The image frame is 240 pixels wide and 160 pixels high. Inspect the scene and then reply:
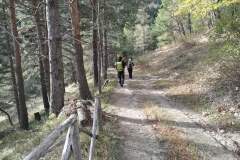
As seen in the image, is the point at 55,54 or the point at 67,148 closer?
the point at 67,148

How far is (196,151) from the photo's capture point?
543 centimetres

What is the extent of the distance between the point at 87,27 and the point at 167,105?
31.8ft

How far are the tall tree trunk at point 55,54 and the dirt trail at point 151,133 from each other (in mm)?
2539

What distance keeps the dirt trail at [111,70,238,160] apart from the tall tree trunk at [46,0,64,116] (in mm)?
2539

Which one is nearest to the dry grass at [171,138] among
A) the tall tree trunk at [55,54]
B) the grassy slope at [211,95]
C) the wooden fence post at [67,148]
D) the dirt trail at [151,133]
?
the dirt trail at [151,133]

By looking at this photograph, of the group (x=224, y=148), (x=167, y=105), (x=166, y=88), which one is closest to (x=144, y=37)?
(x=166, y=88)

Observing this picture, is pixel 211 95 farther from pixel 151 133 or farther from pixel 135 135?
pixel 135 135

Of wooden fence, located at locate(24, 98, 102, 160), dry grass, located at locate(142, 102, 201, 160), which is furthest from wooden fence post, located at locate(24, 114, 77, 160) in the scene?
dry grass, located at locate(142, 102, 201, 160)

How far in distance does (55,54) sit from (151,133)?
4.89 m

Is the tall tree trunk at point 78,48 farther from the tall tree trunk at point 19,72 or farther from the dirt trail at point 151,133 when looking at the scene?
the tall tree trunk at point 19,72

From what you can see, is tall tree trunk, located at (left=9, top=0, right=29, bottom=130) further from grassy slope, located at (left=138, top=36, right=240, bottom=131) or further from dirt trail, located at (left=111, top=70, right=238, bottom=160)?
grassy slope, located at (left=138, top=36, right=240, bottom=131)

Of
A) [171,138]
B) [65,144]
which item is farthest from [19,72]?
[65,144]

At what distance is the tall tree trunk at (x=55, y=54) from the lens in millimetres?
8188

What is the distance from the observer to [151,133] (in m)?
6.66
